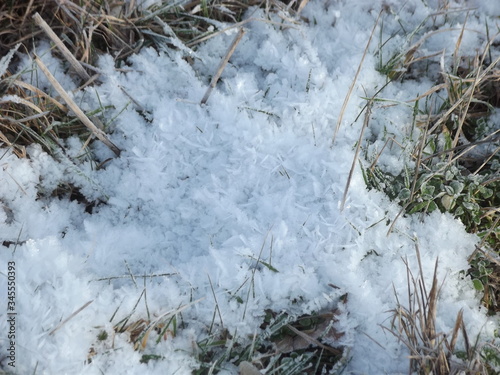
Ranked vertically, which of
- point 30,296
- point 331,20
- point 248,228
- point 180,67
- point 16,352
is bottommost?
point 16,352

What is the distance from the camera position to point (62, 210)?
1709 millimetres

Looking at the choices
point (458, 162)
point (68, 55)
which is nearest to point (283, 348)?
point (458, 162)

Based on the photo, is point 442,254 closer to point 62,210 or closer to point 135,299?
point 135,299

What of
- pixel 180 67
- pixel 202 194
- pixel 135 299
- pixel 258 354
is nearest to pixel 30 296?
pixel 135 299

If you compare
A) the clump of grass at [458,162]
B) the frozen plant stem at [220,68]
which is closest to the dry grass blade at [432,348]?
the clump of grass at [458,162]

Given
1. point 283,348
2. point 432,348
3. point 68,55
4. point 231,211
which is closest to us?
point 432,348

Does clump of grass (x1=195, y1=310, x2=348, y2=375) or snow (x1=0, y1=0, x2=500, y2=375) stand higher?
snow (x1=0, y1=0, x2=500, y2=375)

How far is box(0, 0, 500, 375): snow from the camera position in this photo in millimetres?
1449

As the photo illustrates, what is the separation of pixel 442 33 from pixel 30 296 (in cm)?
203

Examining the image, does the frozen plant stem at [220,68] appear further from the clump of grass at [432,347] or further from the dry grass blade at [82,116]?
the clump of grass at [432,347]

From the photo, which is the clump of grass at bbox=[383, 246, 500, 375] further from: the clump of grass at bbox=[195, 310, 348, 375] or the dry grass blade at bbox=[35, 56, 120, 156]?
the dry grass blade at bbox=[35, 56, 120, 156]

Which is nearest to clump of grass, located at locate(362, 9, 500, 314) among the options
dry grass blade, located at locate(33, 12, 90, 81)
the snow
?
the snow

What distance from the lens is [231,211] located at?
5.39ft

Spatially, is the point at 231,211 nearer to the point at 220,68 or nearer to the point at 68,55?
the point at 220,68
